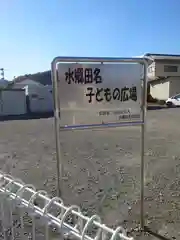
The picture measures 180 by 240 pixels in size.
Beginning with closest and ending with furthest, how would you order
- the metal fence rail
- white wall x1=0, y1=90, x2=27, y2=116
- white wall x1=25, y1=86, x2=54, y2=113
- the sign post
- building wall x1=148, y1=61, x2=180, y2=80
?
the metal fence rail → the sign post → white wall x1=0, y1=90, x2=27, y2=116 → white wall x1=25, y1=86, x2=54, y2=113 → building wall x1=148, y1=61, x2=180, y2=80

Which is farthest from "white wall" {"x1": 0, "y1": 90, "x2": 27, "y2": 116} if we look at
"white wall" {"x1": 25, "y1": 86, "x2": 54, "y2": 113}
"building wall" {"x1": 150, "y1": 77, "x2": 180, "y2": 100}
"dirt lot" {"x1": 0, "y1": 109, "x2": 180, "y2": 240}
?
"building wall" {"x1": 150, "y1": 77, "x2": 180, "y2": 100}

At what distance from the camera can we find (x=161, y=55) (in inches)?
1230

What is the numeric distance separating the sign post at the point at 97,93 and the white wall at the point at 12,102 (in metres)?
18.5

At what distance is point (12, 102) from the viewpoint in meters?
20.0

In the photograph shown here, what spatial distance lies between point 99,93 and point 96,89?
5 centimetres

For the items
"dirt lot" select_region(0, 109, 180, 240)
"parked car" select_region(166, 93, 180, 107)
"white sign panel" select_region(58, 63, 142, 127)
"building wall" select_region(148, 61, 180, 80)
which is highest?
"white sign panel" select_region(58, 63, 142, 127)

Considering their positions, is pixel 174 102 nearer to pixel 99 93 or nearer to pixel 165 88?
pixel 165 88

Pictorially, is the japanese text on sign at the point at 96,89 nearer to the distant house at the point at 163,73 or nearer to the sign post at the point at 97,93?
the sign post at the point at 97,93

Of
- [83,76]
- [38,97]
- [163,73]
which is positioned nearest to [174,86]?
[163,73]

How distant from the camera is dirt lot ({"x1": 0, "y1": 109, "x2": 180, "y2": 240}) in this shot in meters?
3.01

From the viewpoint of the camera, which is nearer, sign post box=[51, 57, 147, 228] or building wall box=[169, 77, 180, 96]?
sign post box=[51, 57, 147, 228]

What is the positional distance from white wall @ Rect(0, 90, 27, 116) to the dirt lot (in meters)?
12.5

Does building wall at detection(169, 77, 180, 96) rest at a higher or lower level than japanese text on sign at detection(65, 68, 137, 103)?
lower

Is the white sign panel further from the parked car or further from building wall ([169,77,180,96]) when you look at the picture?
building wall ([169,77,180,96])
